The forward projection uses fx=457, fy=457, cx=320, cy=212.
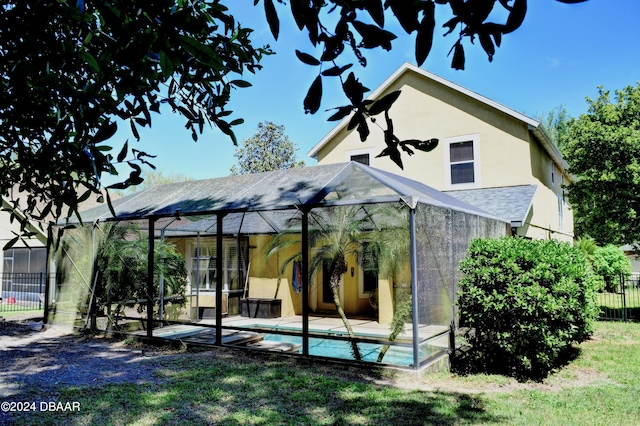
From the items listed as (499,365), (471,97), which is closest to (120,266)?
(499,365)

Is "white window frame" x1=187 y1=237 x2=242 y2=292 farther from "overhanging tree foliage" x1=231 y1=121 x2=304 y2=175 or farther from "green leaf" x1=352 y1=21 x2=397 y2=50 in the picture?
"overhanging tree foliage" x1=231 y1=121 x2=304 y2=175

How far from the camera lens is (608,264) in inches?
769

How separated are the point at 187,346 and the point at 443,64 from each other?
323 inches


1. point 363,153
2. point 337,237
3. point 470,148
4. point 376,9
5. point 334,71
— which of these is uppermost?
point 363,153

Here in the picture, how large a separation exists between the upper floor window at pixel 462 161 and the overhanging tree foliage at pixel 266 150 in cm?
1870

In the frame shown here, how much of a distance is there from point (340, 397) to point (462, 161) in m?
10.9

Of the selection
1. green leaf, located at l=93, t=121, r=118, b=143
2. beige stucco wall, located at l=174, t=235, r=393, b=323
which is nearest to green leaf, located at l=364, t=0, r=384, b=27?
green leaf, located at l=93, t=121, r=118, b=143

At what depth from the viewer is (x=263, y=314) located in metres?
13.2

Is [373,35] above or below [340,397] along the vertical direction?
above

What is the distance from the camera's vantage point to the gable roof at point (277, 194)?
24.8 feet

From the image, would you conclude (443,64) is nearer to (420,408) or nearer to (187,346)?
(420,408)

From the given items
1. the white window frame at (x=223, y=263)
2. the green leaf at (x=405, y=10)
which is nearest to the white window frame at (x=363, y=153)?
the white window frame at (x=223, y=263)

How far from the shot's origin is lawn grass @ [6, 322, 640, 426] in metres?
4.94

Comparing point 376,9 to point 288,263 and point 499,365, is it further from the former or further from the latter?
point 499,365
